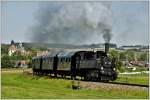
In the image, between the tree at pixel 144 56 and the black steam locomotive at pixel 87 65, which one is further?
the tree at pixel 144 56

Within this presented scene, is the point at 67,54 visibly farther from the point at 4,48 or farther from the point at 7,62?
the point at 4,48

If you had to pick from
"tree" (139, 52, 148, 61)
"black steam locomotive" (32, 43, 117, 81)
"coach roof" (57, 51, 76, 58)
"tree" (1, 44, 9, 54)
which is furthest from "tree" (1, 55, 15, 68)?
"tree" (139, 52, 148, 61)

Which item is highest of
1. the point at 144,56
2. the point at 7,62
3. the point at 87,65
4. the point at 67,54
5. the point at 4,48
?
the point at 4,48

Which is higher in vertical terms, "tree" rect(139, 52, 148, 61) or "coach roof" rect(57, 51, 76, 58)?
"coach roof" rect(57, 51, 76, 58)

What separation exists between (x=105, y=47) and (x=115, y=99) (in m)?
16.7

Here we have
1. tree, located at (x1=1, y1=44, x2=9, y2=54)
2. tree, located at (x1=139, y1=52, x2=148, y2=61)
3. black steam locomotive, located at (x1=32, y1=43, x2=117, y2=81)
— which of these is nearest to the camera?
tree, located at (x1=1, y1=44, x2=9, y2=54)

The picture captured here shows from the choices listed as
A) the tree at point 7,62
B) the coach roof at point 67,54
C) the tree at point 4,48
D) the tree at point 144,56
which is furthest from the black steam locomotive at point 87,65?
the tree at point 144,56

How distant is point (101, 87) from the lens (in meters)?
26.3

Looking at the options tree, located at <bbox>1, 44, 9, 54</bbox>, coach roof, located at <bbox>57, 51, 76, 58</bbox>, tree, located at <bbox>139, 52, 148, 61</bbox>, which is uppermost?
tree, located at <bbox>1, 44, 9, 54</bbox>

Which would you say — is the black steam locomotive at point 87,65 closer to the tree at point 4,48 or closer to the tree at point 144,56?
the tree at point 4,48

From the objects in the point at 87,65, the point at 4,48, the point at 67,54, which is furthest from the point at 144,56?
the point at 4,48

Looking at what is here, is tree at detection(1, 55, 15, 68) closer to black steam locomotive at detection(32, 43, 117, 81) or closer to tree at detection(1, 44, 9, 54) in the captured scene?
tree at detection(1, 44, 9, 54)

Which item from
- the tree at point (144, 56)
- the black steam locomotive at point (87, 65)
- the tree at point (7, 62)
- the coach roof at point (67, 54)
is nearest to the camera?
the black steam locomotive at point (87, 65)

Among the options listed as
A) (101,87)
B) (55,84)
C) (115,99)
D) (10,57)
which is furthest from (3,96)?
(10,57)
